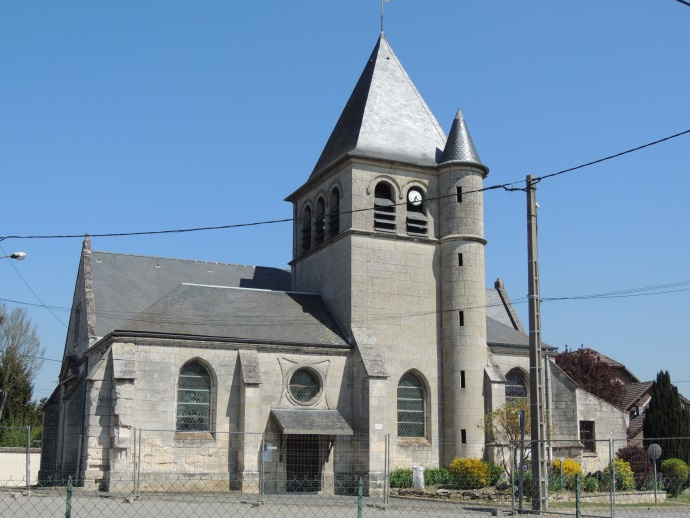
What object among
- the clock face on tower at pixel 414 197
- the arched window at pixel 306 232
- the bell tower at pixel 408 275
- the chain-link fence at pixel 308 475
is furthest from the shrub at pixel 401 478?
the arched window at pixel 306 232

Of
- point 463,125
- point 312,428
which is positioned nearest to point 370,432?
point 312,428

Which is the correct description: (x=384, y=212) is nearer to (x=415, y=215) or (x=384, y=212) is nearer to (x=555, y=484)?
(x=415, y=215)

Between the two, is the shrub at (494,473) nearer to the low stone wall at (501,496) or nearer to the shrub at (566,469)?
the shrub at (566,469)

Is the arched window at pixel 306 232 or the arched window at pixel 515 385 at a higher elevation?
the arched window at pixel 306 232

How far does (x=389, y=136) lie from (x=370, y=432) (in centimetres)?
1104

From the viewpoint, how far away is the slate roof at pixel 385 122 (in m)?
33.0

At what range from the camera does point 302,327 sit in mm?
31141

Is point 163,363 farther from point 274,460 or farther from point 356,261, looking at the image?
point 356,261

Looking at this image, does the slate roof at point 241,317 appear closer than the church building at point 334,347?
No

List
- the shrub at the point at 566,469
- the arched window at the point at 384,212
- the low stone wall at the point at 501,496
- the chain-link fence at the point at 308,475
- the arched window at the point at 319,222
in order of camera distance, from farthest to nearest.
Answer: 1. the arched window at the point at 319,222
2. the arched window at the point at 384,212
3. the shrub at the point at 566,469
4. the low stone wall at the point at 501,496
5. the chain-link fence at the point at 308,475

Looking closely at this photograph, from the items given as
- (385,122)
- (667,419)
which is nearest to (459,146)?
(385,122)

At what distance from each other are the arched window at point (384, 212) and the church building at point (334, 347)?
6 centimetres

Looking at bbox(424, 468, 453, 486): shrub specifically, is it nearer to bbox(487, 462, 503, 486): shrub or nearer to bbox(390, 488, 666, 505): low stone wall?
bbox(487, 462, 503, 486): shrub

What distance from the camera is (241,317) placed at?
3072cm
